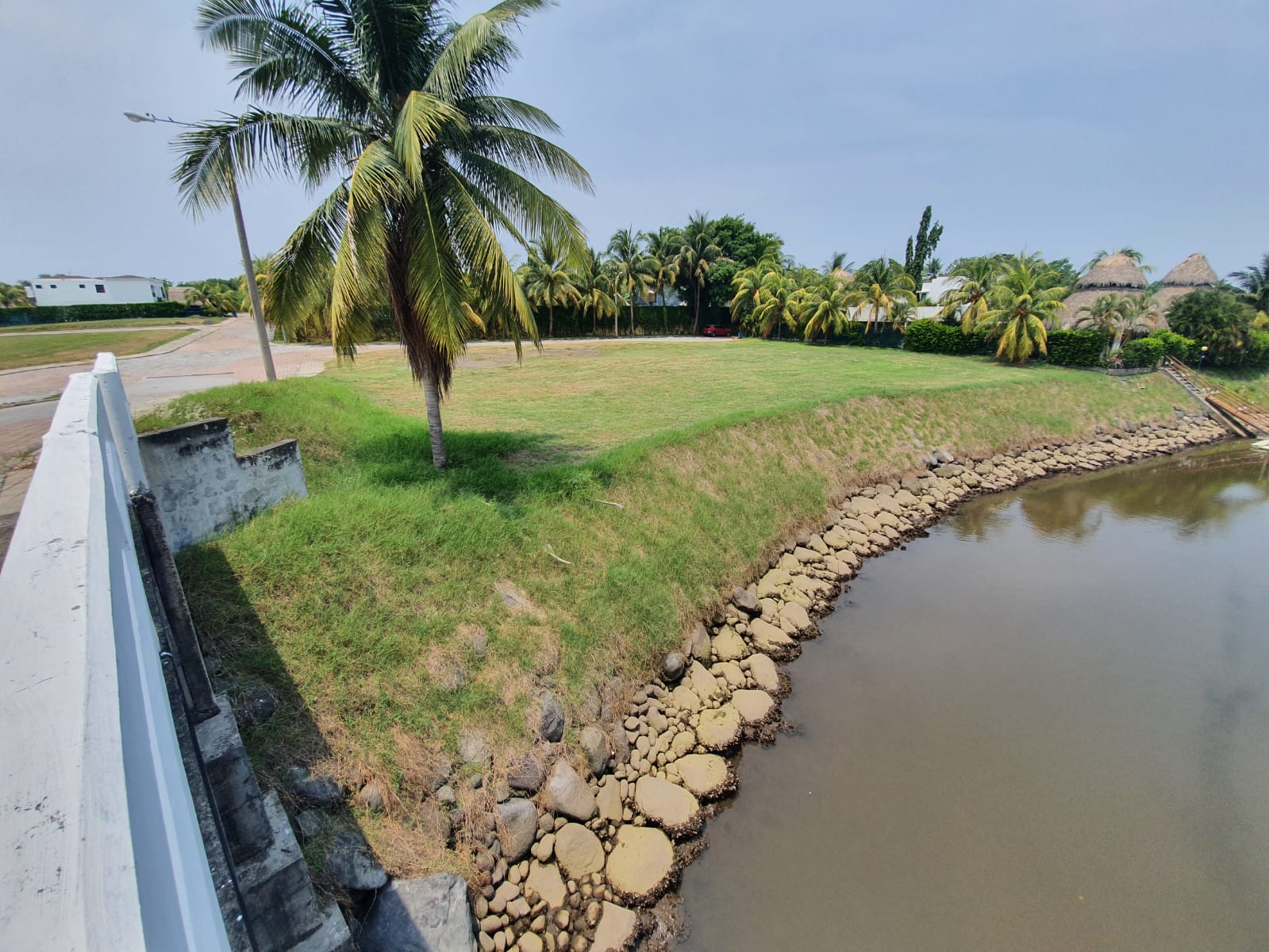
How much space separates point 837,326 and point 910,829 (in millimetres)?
35248

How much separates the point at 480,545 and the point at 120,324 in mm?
50120

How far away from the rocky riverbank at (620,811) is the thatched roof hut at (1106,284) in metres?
33.0

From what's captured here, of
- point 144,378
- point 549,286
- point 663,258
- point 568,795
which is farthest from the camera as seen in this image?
point 663,258

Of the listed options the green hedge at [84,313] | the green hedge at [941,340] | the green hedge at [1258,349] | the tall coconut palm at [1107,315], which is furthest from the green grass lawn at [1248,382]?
the green hedge at [84,313]

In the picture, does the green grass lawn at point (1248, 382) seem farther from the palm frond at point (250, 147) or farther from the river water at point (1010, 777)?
the palm frond at point (250, 147)

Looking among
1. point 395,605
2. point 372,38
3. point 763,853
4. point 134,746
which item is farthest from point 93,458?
point 372,38

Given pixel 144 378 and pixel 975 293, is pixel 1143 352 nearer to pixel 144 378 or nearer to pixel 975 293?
pixel 975 293

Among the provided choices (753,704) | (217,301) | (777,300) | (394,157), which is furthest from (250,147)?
(217,301)

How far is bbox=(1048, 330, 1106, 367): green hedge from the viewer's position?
2555cm

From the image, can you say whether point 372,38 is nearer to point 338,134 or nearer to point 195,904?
point 338,134

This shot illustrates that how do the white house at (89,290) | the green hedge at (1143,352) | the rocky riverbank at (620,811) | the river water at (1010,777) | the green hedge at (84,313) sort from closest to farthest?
the rocky riverbank at (620,811) → the river water at (1010,777) → the green hedge at (1143,352) → the green hedge at (84,313) → the white house at (89,290)

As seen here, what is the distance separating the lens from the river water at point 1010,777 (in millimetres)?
4953

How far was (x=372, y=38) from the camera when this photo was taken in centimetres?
724

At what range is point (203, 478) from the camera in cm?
597
